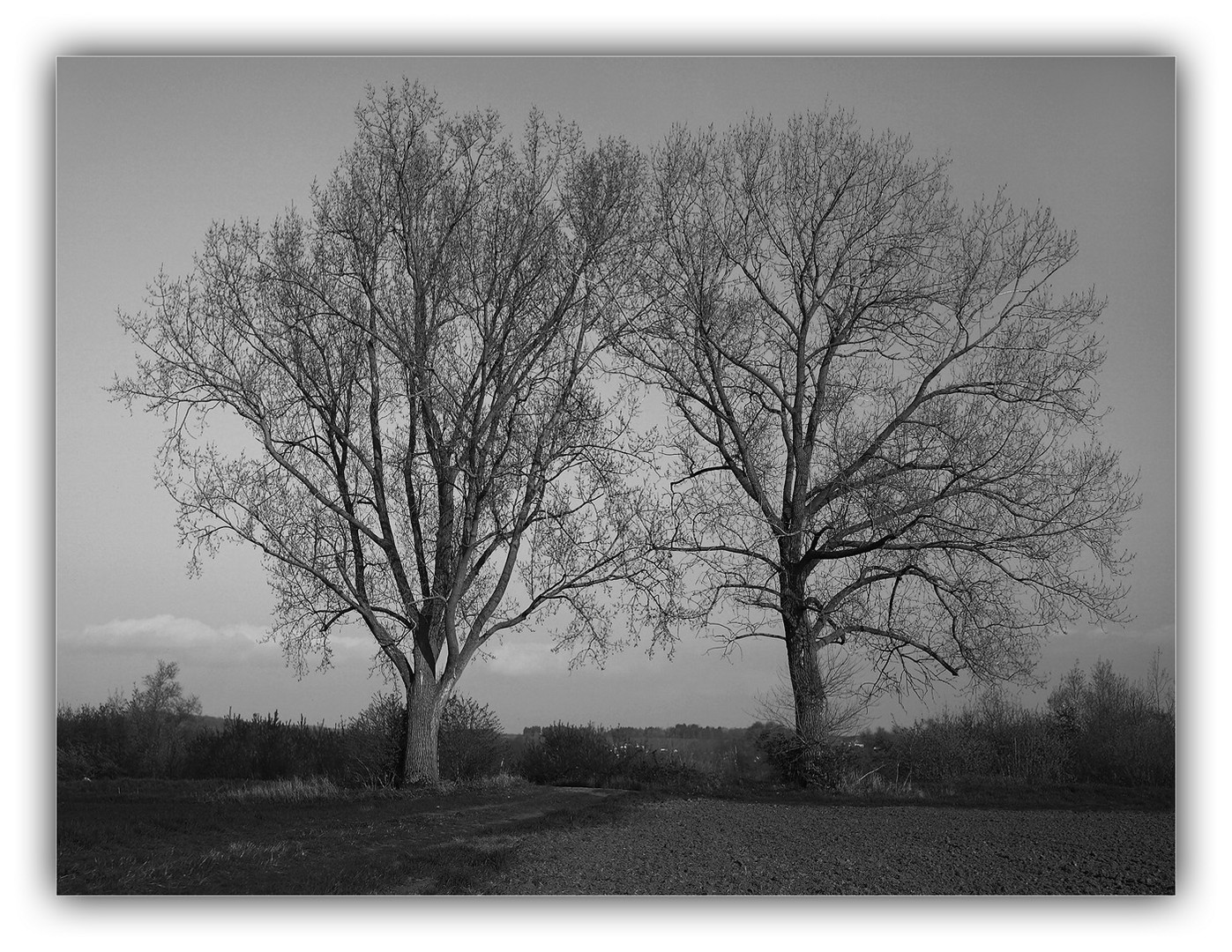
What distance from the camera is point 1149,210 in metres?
7.74

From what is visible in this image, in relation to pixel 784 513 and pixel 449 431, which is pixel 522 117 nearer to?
pixel 449 431

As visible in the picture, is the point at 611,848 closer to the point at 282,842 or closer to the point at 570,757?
the point at 282,842

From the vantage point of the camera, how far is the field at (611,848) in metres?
6.38

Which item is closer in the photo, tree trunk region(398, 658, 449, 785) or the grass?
the grass

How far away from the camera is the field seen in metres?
6.38

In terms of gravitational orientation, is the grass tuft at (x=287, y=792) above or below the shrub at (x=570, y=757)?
above

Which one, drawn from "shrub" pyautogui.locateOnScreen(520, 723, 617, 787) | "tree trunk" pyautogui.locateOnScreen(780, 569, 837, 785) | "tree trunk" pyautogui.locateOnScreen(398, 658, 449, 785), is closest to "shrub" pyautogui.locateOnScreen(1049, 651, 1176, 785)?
"tree trunk" pyautogui.locateOnScreen(780, 569, 837, 785)

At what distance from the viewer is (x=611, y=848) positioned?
277 inches

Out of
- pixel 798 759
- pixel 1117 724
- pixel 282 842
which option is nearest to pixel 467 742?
pixel 798 759

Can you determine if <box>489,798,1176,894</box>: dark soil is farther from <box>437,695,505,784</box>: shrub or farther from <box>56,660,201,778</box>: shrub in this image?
<box>437,695,505,784</box>: shrub

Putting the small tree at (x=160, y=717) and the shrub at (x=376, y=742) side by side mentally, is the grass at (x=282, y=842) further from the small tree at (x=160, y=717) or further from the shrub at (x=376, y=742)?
the shrub at (x=376, y=742)

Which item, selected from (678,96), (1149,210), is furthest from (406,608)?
(1149,210)

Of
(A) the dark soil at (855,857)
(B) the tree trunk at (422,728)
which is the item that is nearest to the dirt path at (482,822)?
(A) the dark soil at (855,857)

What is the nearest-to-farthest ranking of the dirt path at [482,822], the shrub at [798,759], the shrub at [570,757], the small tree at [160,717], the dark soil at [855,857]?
the dark soil at [855,857] → the dirt path at [482,822] → the small tree at [160,717] → the shrub at [798,759] → the shrub at [570,757]
